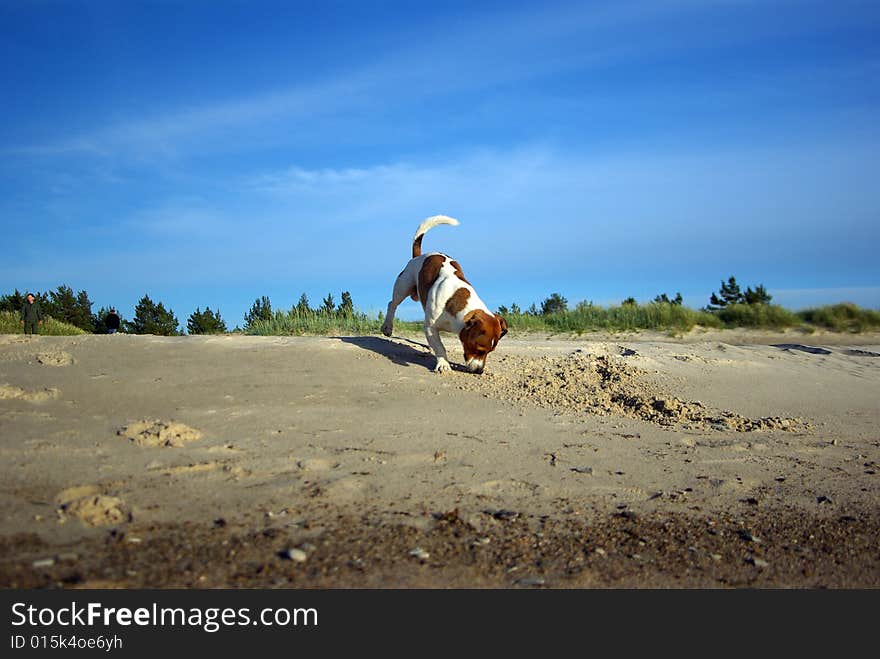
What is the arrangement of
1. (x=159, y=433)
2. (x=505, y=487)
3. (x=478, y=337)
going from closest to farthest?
(x=505, y=487) < (x=159, y=433) < (x=478, y=337)

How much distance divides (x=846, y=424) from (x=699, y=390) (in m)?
1.48

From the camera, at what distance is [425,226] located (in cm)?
962

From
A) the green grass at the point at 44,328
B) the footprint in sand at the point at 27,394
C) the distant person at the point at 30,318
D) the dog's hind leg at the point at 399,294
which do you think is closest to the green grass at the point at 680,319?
the dog's hind leg at the point at 399,294

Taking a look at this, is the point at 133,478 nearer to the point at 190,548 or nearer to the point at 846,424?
the point at 190,548

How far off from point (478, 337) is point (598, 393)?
1.39 meters

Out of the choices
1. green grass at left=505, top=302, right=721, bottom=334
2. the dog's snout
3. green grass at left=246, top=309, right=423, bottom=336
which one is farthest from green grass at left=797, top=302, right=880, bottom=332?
the dog's snout

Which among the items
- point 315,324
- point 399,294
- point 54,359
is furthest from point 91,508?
point 315,324

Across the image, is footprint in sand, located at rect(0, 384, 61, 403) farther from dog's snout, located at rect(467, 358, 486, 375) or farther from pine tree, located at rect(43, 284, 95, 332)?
pine tree, located at rect(43, 284, 95, 332)

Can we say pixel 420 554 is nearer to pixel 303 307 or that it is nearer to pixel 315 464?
pixel 315 464

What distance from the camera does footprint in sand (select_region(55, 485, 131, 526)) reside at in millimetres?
3213

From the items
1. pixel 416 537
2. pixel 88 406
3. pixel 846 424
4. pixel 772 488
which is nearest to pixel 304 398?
pixel 88 406
